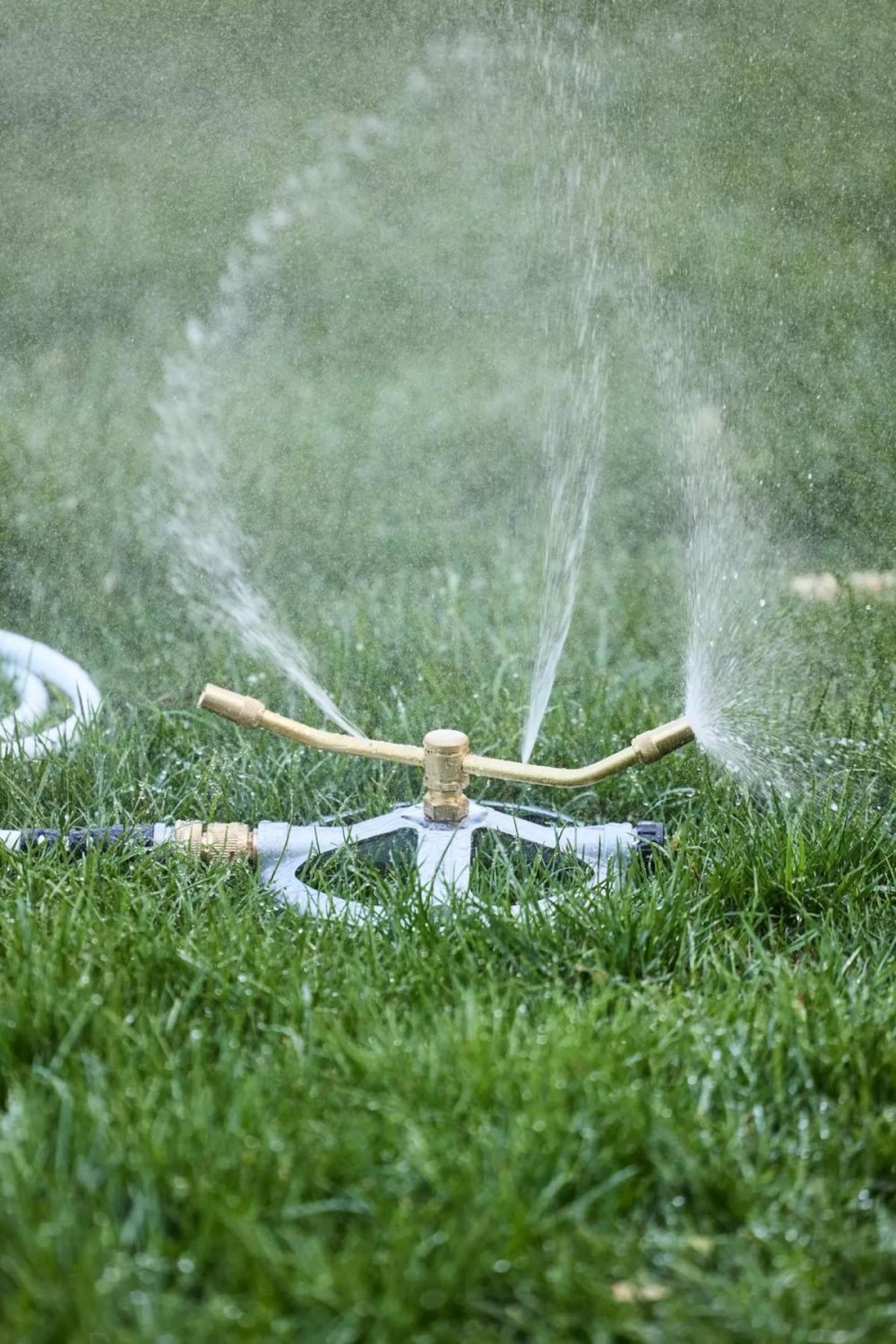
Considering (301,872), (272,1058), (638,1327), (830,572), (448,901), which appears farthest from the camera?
(830,572)

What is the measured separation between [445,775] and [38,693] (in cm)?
88

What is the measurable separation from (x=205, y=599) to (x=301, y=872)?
3.13 ft

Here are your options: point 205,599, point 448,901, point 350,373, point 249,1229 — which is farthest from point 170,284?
point 249,1229

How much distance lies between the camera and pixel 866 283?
2.81 m

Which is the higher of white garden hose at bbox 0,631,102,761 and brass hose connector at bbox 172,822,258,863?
brass hose connector at bbox 172,822,258,863

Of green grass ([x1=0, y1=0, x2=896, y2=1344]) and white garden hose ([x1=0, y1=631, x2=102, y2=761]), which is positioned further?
white garden hose ([x1=0, y1=631, x2=102, y2=761])

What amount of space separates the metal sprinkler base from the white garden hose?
0.45 metres

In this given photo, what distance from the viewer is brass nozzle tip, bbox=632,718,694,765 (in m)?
1.85

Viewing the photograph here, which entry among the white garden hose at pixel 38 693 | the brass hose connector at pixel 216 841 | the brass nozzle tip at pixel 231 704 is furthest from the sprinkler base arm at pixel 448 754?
the white garden hose at pixel 38 693

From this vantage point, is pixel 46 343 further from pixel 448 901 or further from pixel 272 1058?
pixel 272 1058

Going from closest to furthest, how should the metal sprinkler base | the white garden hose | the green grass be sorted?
the green grass, the metal sprinkler base, the white garden hose

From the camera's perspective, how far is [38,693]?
2469mm

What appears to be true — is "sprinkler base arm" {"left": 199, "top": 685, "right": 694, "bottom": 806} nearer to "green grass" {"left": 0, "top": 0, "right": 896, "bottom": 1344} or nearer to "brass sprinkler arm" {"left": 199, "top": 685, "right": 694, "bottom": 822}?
"brass sprinkler arm" {"left": 199, "top": 685, "right": 694, "bottom": 822}

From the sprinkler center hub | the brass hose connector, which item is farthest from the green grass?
the sprinkler center hub
